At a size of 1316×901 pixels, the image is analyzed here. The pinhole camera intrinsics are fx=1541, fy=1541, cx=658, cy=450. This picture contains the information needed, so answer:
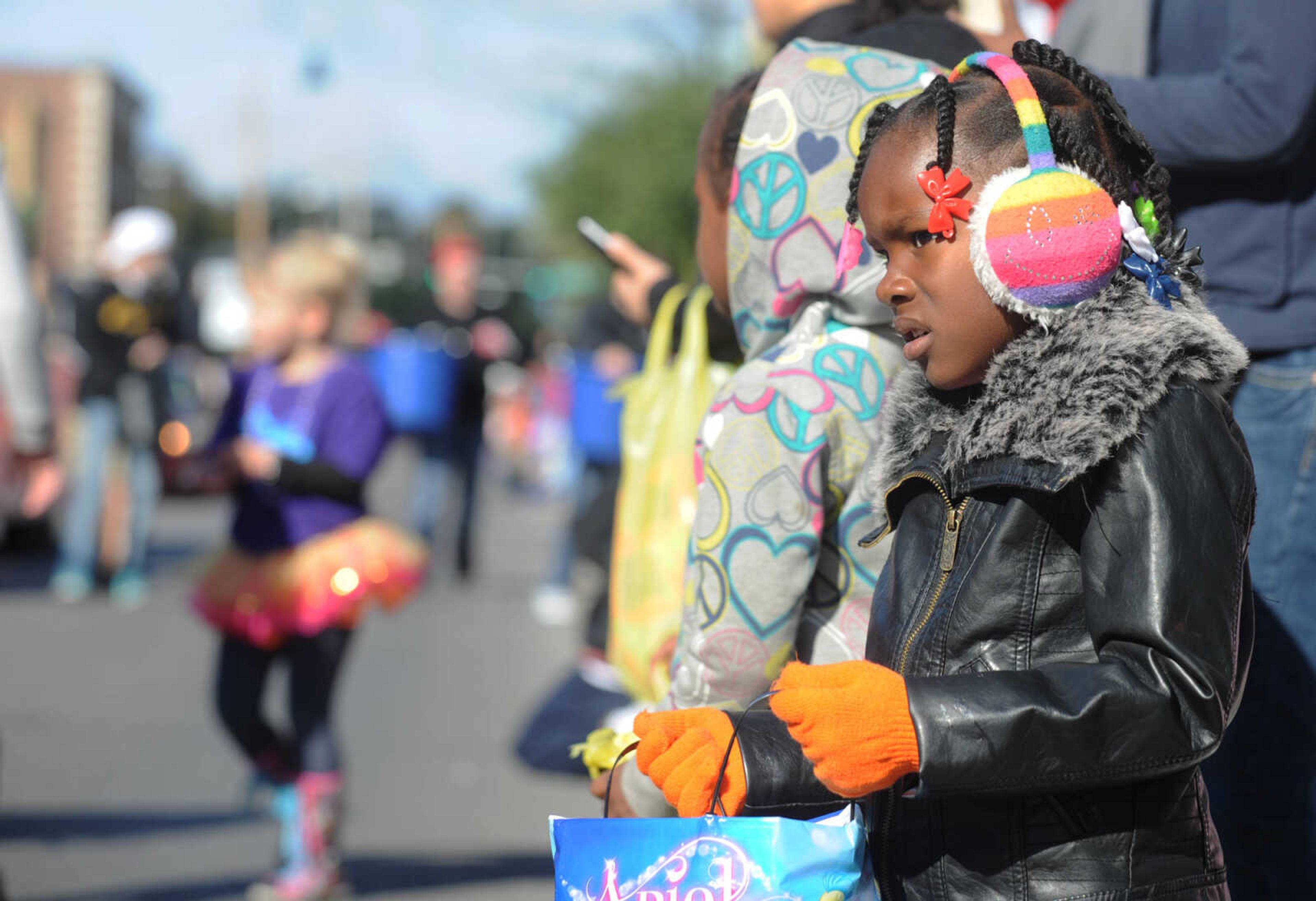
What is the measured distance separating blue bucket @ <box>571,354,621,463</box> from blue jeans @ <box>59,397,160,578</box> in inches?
110

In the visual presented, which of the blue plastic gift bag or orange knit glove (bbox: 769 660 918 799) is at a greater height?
orange knit glove (bbox: 769 660 918 799)

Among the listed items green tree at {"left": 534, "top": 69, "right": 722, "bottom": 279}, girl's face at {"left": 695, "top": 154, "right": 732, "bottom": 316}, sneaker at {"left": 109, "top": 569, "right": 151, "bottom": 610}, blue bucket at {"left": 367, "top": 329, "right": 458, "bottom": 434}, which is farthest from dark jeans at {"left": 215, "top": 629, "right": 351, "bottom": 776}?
green tree at {"left": 534, "top": 69, "right": 722, "bottom": 279}

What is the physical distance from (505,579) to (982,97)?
9403 millimetres

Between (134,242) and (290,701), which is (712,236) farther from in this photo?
(134,242)

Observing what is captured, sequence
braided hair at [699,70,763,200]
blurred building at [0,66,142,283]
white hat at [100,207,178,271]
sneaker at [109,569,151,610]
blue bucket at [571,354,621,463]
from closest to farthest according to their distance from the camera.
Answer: braided hair at [699,70,763,200] → blue bucket at [571,354,621,463] → sneaker at [109,569,151,610] → white hat at [100,207,178,271] → blurred building at [0,66,142,283]

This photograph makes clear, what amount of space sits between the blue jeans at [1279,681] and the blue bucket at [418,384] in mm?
7968

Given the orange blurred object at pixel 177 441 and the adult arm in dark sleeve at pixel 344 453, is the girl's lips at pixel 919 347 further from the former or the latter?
the orange blurred object at pixel 177 441

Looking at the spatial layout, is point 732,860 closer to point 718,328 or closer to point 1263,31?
point 718,328

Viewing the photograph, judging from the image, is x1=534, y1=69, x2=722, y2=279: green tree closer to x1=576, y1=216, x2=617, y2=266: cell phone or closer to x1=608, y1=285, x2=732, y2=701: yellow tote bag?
x1=576, y1=216, x2=617, y2=266: cell phone

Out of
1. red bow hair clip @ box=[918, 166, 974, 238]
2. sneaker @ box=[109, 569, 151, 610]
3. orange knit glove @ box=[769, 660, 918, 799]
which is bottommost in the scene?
sneaker @ box=[109, 569, 151, 610]

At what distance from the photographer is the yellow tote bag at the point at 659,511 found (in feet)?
8.11

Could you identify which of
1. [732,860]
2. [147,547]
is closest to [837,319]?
[732,860]

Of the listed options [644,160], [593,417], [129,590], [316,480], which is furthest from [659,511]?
[644,160]

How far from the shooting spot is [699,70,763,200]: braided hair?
7.63 ft
